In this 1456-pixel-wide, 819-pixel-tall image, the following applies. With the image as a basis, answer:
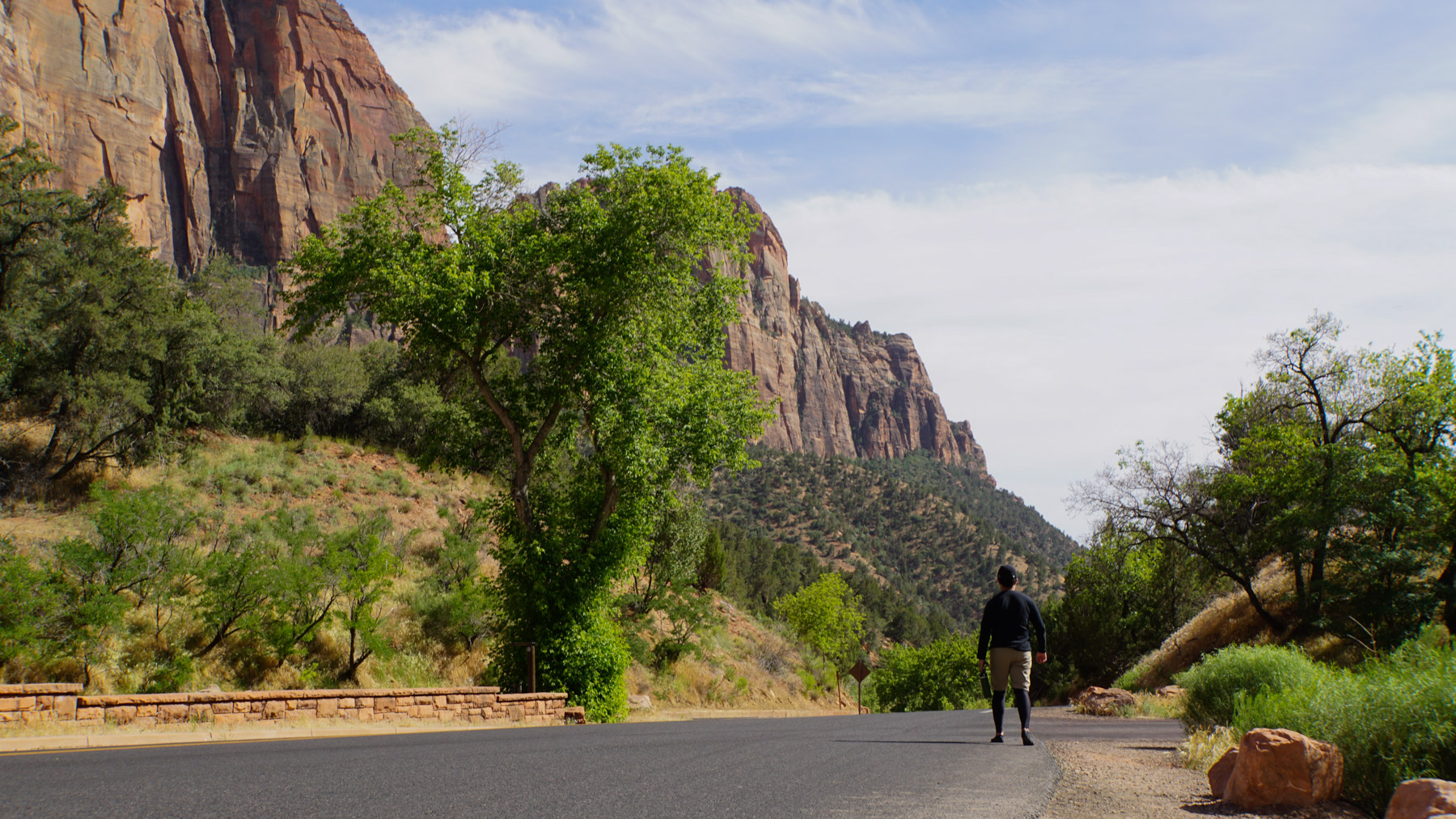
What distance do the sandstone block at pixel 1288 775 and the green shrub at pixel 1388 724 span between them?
0.63 feet

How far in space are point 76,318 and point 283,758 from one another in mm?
23878

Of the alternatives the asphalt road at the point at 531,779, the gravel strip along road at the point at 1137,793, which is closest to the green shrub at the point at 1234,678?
the gravel strip along road at the point at 1137,793

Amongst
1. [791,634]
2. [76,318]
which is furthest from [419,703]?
[791,634]

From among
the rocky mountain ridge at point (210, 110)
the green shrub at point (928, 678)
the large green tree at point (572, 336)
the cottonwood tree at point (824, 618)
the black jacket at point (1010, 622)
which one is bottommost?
the green shrub at point (928, 678)

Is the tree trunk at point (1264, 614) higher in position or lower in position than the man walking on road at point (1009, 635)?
lower

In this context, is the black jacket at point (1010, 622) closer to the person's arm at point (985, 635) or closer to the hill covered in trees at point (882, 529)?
the person's arm at point (985, 635)

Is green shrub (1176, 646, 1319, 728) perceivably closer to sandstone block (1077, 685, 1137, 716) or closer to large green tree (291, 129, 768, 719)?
large green tree (291, 129, 768, 719)

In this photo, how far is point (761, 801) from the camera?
16.7 ft

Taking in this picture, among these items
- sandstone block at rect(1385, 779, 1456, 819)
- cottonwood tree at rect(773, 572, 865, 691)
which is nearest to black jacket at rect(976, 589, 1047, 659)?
sandstone block at rect(1385, 779, 1456, 819)

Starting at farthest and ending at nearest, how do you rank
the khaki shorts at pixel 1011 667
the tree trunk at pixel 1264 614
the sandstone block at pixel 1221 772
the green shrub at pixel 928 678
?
the green shrub at pixel 928 678
the tree trunk at pixel 1264 614
the khaki shorts at pixel 1011 667
the sandstone block at pixel 1221 772

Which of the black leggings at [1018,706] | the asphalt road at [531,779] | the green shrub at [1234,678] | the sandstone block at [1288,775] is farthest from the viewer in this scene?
the green shrub at [1234,678]

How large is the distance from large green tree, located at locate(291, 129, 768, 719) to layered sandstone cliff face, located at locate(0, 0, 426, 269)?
83.8m

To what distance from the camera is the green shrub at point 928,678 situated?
6303 centimetres

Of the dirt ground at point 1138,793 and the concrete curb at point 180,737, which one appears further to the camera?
the concrete curb at point 180,737
